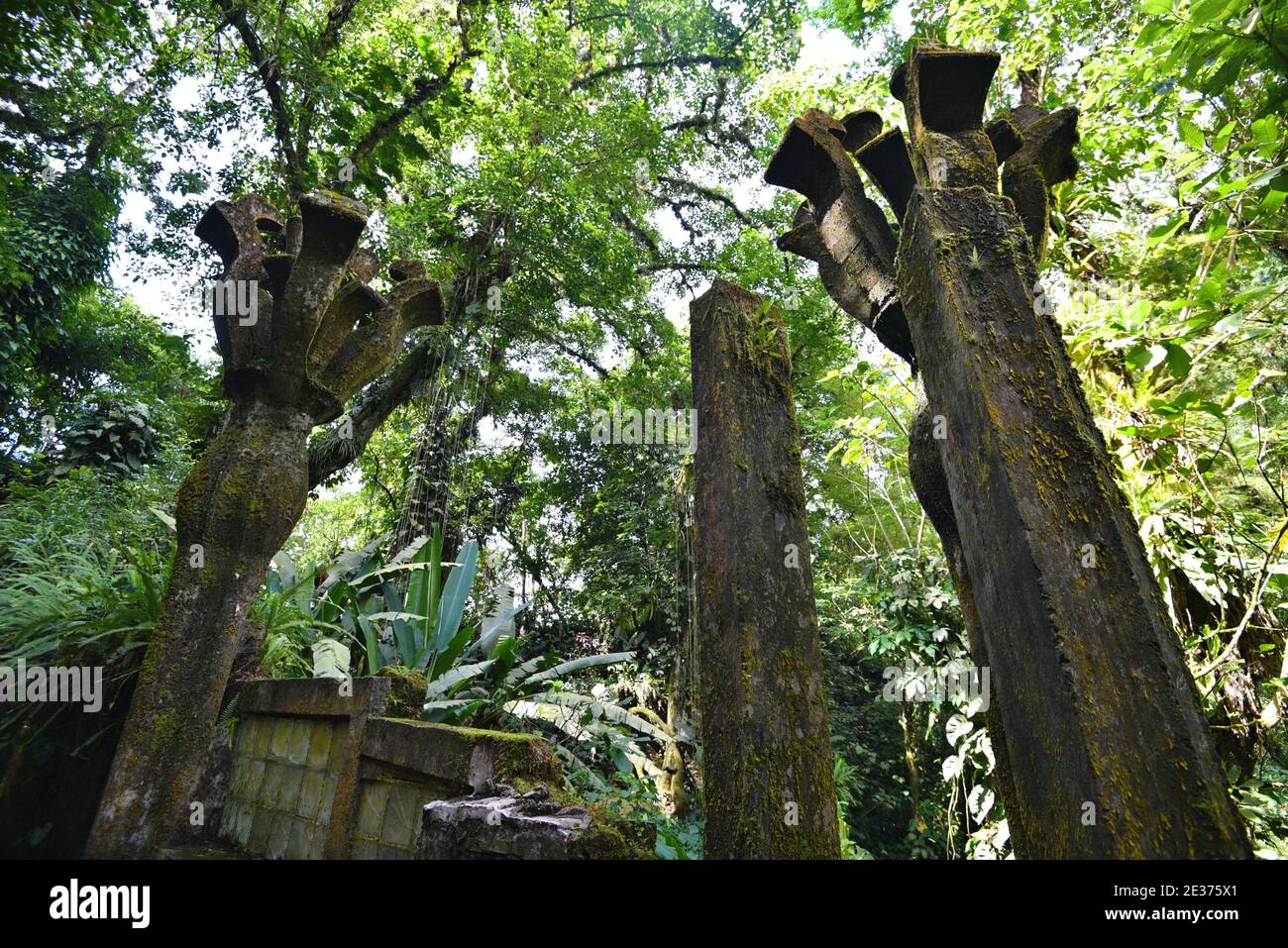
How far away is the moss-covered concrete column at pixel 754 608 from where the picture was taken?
1.79 meters

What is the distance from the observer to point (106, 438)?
9078mm

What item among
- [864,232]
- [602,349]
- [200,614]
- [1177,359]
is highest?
[602,349]

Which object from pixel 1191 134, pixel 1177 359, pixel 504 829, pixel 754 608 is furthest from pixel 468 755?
pixel 1191 134

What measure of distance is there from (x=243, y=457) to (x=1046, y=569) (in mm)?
3570

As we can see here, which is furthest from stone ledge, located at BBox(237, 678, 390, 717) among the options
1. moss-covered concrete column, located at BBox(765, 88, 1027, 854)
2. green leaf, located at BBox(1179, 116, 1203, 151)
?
green leaf, located at BBox(1179, 116, 1203, 151)

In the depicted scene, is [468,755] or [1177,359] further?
[468,755]

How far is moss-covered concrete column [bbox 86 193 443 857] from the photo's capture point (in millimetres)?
2945

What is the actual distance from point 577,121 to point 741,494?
27.8 ft

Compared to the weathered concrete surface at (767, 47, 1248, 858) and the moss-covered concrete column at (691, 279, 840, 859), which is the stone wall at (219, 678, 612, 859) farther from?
the weathered concrete surface at (767, 47, 1248, 858)

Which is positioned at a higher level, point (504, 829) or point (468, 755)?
point (468, 755)

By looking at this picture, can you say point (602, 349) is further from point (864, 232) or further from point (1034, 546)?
point (1034, 546)

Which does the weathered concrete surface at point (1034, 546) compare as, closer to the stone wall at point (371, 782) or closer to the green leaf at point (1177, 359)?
the green leaf at point (1177, 359)

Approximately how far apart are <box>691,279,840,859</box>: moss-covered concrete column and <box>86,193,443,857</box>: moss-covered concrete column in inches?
91.9

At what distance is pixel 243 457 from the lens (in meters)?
3.38
